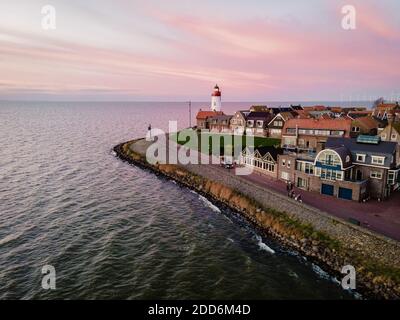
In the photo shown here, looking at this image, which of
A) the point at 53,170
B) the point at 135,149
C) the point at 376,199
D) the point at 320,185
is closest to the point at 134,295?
the point at 320,185

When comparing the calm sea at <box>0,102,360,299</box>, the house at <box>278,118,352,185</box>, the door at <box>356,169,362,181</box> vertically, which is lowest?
the calm sea at <box>0,102,360,299</box>

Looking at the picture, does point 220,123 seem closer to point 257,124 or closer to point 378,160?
point 257,124

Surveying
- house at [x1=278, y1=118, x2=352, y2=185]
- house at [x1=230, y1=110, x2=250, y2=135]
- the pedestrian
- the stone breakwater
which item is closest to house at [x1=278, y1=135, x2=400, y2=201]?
the pedestrian

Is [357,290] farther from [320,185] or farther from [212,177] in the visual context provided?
[212,177]

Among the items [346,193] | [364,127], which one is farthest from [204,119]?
[346,193]

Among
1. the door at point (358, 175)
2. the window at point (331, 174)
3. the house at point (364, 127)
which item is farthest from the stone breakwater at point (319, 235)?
the house at point (364, 127)

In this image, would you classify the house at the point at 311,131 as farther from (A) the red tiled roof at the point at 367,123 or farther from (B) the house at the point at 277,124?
(B) the house at the point at 277,124

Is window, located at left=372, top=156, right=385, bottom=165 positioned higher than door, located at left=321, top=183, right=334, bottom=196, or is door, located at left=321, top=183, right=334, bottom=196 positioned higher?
window, located at left=372, top=156, right=385, bottom=165

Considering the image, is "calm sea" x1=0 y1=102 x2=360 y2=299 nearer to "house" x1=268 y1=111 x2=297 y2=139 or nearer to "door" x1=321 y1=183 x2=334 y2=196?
"door" x1=321 y1=183 x2=334 y2=196
